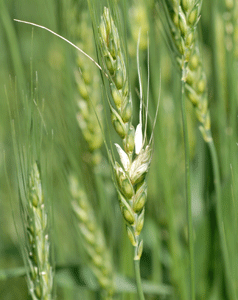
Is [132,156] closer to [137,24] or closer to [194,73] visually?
[194,73]

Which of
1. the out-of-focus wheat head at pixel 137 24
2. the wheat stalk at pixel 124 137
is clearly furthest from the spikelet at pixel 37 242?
the out-of-focus wheat head at pixel 137 24

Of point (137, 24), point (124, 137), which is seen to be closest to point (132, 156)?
point (124, 137)

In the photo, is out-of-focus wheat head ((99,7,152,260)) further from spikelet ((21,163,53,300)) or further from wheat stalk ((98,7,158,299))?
spikelet ((21,163,53,300))

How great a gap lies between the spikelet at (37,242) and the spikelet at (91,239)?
150mm

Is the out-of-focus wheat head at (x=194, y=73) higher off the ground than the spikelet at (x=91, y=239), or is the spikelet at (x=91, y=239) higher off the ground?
Result: the out-of-focus wheat head at (x=194, y=73)

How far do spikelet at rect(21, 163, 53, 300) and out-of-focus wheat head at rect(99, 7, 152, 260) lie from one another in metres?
0.11

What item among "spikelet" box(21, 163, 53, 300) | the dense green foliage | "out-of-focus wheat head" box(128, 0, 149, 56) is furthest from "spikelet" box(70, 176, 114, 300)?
"out-of-focus wheat head" box(128, 0, 149, 56)

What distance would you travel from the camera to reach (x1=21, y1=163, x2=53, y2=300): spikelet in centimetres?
43

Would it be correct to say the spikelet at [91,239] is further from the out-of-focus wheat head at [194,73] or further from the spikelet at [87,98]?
the out-of-focus wheat head at [194,73]

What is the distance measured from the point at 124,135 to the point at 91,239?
0.30m

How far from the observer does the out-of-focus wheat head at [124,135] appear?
35cm

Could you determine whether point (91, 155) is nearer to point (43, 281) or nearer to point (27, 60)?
point (43, 281)

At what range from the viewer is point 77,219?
610 mm

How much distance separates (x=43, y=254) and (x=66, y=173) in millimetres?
221
